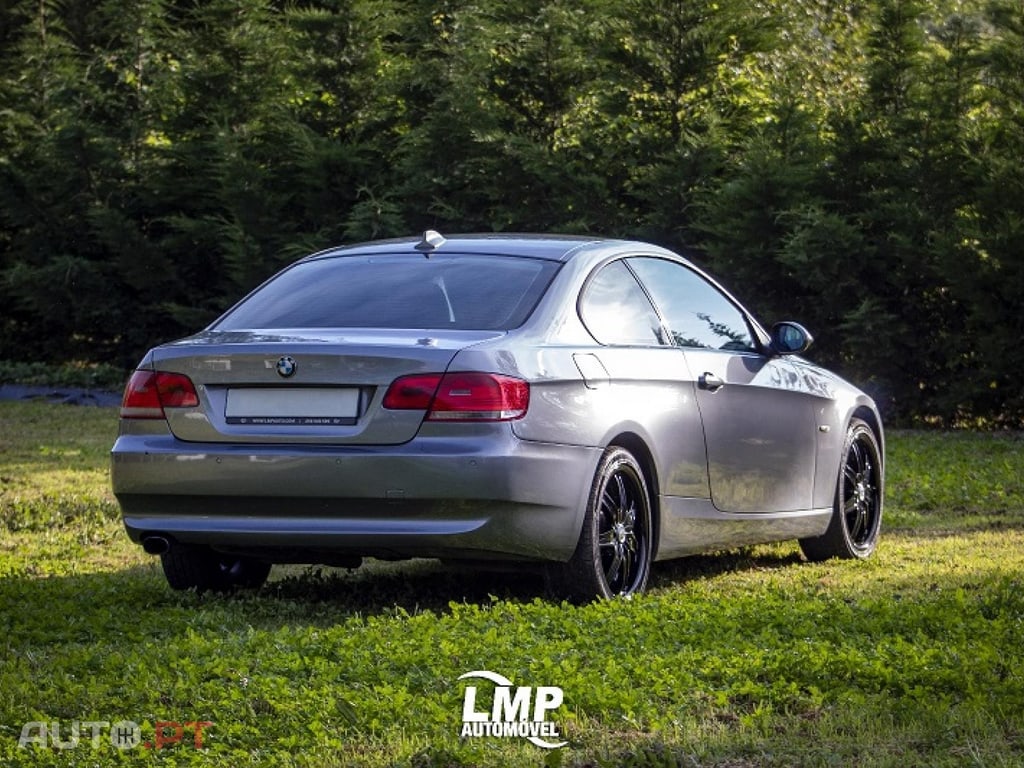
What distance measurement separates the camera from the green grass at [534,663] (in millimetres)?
4797

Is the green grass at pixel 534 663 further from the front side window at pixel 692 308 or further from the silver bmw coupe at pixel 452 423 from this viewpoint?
the front side window at pixel 692 308

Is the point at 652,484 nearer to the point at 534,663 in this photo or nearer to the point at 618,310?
the point at 618,310

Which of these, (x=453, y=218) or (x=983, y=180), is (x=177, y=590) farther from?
(x=453, y=218)

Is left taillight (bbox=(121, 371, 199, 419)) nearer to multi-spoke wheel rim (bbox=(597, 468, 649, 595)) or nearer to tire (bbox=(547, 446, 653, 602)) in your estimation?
tire (bbox=(547, 446, 653, 602))

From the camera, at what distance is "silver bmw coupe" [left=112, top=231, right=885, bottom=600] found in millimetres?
6805

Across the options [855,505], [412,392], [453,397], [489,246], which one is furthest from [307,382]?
[855,505]

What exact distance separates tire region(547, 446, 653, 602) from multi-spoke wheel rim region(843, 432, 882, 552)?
2.10 m

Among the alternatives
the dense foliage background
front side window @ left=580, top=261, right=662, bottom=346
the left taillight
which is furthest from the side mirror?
the dense foliage background

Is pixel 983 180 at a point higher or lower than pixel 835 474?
higher

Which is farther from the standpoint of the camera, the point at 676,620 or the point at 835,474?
the point at 835,474

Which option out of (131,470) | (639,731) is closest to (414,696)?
(639,731)

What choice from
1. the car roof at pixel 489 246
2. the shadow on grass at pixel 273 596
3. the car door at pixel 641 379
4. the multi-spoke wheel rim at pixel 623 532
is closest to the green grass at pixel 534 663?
the shadow on grass at pixel 273 596

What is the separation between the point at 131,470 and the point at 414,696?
2.40 metres

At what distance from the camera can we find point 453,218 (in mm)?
21375
